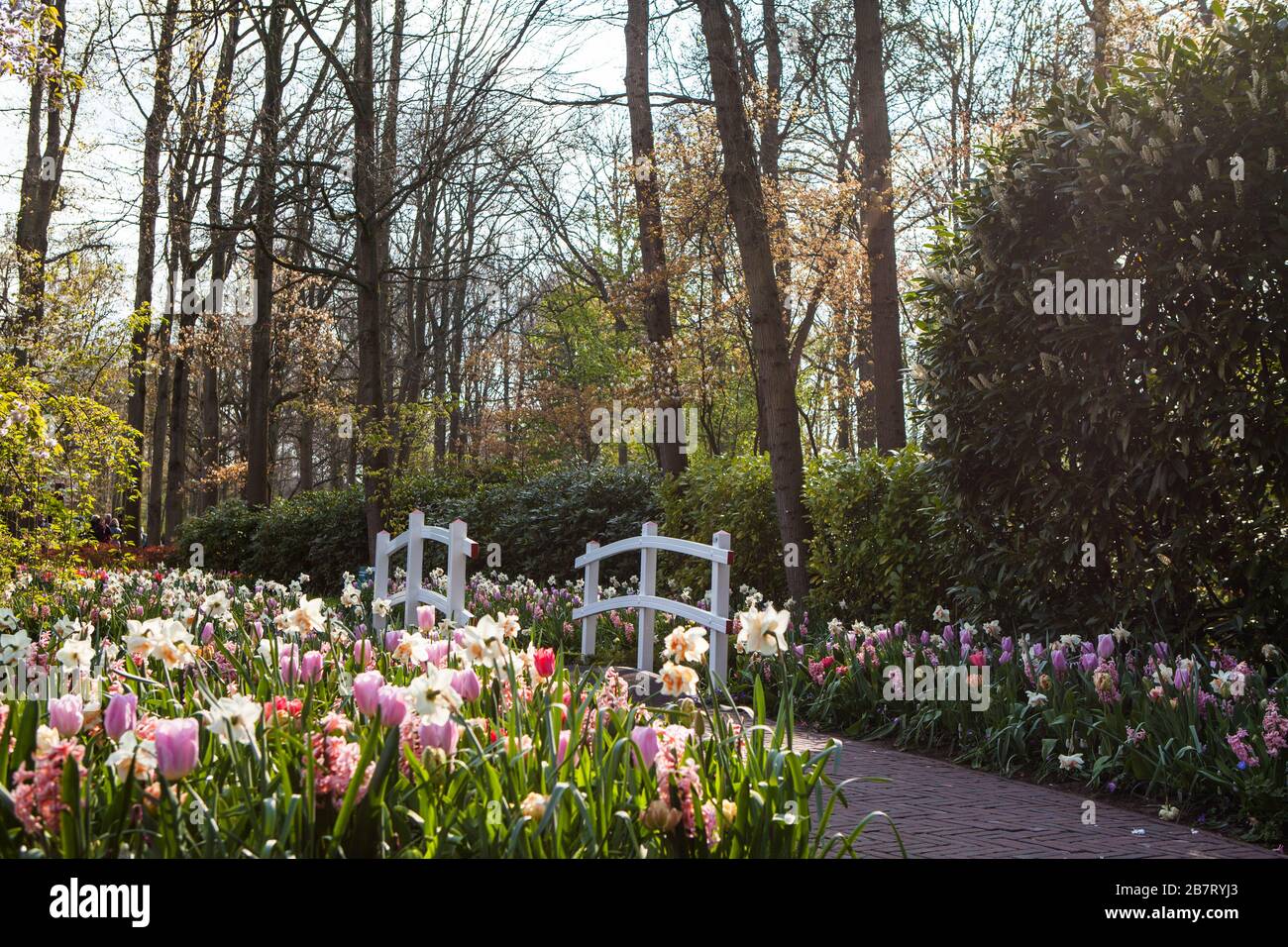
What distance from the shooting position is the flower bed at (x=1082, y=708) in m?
4.73

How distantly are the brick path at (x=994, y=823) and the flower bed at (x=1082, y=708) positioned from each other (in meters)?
0.18

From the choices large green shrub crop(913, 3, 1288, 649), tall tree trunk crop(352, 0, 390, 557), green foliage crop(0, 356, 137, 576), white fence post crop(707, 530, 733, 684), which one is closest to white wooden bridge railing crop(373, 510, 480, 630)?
white fence post crop(707, 530, 733, 684)

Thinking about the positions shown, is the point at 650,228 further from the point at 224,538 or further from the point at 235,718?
the point at 235,718

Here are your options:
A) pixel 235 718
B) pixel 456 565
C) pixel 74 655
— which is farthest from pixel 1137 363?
pixel 74 655

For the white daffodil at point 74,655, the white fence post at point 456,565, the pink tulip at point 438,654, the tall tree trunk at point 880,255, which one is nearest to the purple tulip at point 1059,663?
the pink tulip at point 438,654

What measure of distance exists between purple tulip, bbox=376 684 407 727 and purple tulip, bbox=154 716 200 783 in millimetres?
453

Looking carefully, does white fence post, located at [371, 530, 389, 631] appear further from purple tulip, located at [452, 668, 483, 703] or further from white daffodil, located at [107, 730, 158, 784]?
white daffodil, located at [107, 730, 158, 784]

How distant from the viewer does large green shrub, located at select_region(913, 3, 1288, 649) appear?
6.20 m

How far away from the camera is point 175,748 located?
2.58 meters

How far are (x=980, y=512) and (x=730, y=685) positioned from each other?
1.95 m

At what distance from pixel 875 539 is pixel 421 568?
3582mm

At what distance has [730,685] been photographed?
7.52m
